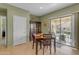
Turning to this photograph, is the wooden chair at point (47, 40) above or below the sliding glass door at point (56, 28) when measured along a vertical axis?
below

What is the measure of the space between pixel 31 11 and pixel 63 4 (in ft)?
3.17

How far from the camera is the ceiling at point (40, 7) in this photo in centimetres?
313

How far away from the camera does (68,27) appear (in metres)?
Answer: 3.24

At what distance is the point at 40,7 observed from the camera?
10.6 feet

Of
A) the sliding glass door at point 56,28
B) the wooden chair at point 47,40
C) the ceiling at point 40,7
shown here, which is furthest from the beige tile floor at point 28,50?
the ceiling at point 40,7

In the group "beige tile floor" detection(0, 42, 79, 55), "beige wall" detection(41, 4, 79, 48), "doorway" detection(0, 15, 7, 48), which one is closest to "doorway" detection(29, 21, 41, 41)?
"beige wall" detection(41, 4, 79, 48)

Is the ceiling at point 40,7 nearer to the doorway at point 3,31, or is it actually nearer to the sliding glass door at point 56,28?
the sliding glass door at point 56,28

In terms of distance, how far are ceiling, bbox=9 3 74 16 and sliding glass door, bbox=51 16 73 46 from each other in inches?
13.9

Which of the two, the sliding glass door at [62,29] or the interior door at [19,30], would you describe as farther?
the interior door at [19,30]

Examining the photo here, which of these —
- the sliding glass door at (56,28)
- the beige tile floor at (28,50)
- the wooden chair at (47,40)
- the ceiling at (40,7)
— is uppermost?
the ceiling at (40,7)

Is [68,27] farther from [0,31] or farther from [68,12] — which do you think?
[0,31]

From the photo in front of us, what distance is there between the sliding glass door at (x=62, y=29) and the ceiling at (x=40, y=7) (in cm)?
35

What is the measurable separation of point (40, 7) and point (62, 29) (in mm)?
939
